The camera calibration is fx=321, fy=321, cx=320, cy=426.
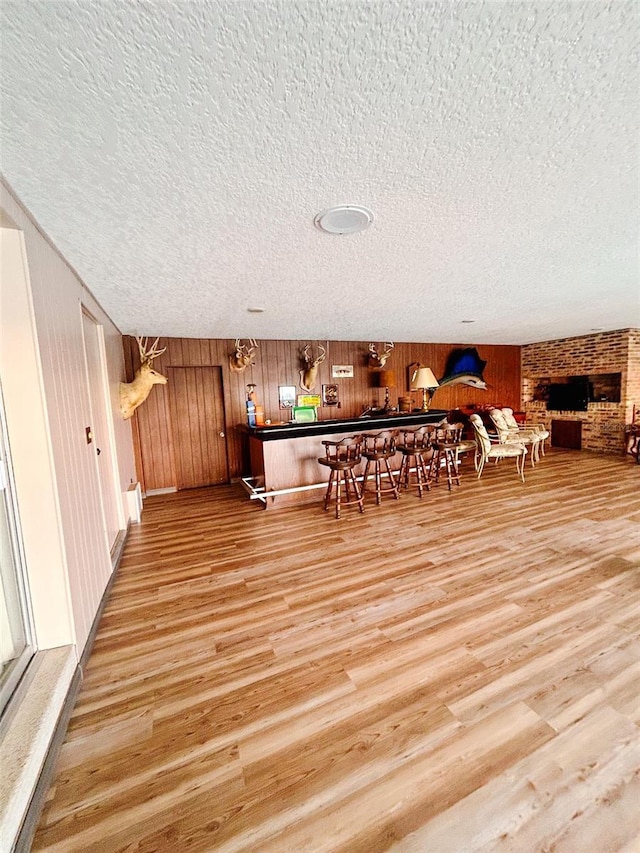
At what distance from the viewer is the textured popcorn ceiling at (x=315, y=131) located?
865 millimetres

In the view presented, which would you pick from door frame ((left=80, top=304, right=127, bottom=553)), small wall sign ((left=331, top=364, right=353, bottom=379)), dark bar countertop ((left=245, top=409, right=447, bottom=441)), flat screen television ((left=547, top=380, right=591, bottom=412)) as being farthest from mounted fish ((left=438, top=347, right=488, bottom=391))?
door frame ((left=80, top=304, right=127, bottom=553))

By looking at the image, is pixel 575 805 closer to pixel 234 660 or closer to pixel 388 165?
pixel 234 660

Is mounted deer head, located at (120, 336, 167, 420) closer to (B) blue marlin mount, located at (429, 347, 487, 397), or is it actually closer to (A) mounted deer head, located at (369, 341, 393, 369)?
(A) mounted deer head, located at (369, 341, 393, 369)

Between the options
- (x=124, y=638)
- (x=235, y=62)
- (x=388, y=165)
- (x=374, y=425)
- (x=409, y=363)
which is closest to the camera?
(x=235, y=62)

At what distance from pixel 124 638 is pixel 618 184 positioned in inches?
151

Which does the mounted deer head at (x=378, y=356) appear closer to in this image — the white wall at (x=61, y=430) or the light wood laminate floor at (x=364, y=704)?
the light wood laminate floor at (x=364, y=704)

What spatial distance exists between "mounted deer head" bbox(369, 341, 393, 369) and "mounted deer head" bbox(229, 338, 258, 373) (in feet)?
7.72

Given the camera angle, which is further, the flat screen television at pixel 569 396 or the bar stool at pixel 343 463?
the flat screen television at pixel 569 396

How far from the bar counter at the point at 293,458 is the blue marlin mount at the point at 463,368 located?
3330 millimetres

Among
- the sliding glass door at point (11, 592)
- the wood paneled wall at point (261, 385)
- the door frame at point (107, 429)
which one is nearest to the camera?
the sliding glass door at point (11, 592)

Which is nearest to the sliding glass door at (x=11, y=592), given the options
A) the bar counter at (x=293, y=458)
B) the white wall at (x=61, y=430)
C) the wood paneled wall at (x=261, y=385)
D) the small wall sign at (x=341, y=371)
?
the white wall at (x=61, y=430)

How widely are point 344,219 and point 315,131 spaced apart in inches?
25.7

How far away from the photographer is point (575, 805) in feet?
3.67

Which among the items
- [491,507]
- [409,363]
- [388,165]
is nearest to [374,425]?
[491,507]
